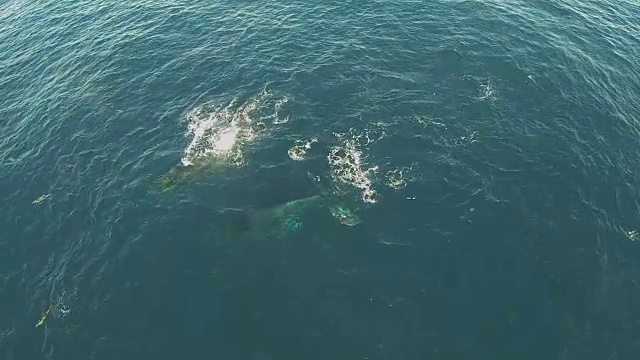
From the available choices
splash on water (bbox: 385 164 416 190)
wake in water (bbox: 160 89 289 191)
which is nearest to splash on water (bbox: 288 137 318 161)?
wake in water (bbox: 160 89 289 191)

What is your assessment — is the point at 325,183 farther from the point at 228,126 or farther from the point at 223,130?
the point at 228,126

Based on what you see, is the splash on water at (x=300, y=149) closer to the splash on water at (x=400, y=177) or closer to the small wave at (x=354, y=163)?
the small wave at (x=354, y=163)

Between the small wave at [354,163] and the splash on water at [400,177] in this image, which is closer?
the small wave at [354,163]

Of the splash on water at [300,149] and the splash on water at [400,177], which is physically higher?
the splash on water at [300,149]

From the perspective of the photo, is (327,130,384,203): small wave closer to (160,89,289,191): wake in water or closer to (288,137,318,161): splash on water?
(288,137,318,161): splash on water

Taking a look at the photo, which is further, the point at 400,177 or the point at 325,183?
the point at 400,177

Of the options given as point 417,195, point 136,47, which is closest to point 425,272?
point 417,195

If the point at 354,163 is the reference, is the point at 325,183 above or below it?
below

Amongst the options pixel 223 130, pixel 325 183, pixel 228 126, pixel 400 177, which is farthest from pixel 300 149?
pixel 400 177

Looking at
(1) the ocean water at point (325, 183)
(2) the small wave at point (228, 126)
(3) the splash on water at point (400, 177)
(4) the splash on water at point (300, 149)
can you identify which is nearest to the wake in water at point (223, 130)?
(2) the small wave at point (228, 126)
